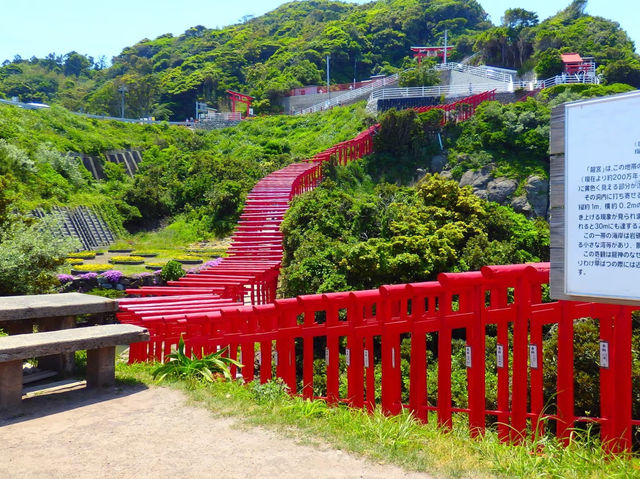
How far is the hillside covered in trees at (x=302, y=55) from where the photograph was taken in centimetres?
4653

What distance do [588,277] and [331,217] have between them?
38.4 feet

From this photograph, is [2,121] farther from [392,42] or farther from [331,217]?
[392,42]

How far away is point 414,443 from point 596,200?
197 cm

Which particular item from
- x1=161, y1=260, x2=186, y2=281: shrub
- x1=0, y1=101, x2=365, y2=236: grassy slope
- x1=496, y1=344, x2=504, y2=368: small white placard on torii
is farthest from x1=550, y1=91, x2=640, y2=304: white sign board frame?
x1=0, y1=101, x2=365, y2=236: grassy slope

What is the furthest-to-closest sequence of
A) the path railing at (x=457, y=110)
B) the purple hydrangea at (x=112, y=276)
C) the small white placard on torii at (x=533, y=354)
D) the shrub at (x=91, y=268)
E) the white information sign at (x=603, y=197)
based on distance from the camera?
the path railing at (x=457, y=110) < the shrub at (x=91, y=268) < the purple hydrangea at (x=112, y=276) < the small white placard on torii at (x=533, y=354) < the white information sign at (x=603, y=197)

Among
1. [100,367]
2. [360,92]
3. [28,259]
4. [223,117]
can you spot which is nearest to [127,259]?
[28,259]


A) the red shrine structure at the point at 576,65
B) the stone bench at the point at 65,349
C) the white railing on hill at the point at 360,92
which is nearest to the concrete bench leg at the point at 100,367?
the stone bench at the point at 65,349

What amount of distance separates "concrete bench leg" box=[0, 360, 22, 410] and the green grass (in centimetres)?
141

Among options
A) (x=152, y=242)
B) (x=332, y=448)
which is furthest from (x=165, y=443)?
(x=152, y=242)

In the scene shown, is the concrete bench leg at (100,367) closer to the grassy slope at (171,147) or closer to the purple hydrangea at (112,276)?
the purple hydrangea at (112,276)

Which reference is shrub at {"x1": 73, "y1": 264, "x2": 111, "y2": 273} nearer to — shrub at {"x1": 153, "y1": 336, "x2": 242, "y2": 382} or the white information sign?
shrub at {"x1": 153, "y1": 336, "x2": 242, "y2": 382}

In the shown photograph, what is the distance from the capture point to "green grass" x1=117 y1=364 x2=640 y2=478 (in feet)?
12.1


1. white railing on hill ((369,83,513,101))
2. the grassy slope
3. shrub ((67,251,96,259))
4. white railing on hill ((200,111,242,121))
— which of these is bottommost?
shrub ((67,251,96,259))

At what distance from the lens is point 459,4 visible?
8331 cm
